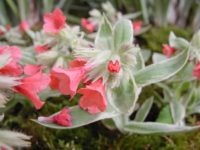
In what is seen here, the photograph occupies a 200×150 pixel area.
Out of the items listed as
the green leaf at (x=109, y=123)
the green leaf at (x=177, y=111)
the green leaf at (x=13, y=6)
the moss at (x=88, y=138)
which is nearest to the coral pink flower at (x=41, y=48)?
the moss at (x=88, y=138)

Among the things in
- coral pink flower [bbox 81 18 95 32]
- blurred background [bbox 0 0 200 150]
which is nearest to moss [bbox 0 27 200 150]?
blurred background [bbox 0 0 200 150]

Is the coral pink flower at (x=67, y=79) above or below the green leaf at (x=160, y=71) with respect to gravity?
above

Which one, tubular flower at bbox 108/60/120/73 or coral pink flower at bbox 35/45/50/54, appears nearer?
tubular flower at bbox 108/60/120/73

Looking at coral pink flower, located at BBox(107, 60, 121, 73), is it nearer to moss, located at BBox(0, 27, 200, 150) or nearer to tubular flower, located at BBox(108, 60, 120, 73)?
tubular flower, located at BBox(108, 60, 120, 73)

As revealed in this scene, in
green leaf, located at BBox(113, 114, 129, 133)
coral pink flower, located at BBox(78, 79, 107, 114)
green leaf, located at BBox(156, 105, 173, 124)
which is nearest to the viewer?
coral pink flower, located at BBox(78, 79, 107, 114)

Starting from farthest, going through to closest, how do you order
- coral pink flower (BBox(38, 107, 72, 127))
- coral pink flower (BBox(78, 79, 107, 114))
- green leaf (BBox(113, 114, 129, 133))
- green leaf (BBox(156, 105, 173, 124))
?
1. green leaf (BBox(156, 105, 173, 124))
2. green leaf (BBox(113, 114, 129, 133))
3. coral pink flower (BBox(38, 107, 72, 127))
4. coral pink flower (BBox(78, 79, 107, 114))

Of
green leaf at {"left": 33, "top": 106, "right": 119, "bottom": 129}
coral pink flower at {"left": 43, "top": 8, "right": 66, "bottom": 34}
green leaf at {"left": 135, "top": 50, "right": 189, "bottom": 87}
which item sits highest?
coral pink flower at {"left": 43, "top": 8, "right": 66, "bottom": 34}

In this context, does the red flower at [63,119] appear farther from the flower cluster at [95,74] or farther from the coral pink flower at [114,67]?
the coral pink flower at [114,67]
